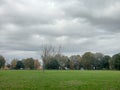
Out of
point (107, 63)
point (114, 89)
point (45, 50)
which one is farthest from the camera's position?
point (107, 63)

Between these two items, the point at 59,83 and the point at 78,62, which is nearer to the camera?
the point at 59,83

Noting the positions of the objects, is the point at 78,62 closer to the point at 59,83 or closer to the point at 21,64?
the point at 21,64

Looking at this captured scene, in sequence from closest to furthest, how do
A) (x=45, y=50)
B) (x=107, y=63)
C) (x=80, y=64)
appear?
(x=45, y=50), (x=107, y=63), (x=80, y=64)

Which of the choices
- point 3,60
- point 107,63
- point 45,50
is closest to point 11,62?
point 3,60

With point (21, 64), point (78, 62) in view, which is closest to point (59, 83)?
point (78, 62)

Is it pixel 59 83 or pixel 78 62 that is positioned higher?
pixel 78 62

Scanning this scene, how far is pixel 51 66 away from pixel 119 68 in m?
36.2

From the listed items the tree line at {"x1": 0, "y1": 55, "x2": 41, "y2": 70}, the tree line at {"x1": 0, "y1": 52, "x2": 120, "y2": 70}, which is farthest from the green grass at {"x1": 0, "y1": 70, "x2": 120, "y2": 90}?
the tree line at {"x1": 0, "y1": 55, "x2": 41, "y2": 70}

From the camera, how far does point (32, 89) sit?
59.0ft

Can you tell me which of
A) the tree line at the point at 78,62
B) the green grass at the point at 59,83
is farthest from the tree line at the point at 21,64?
the green grass at the point at 59,83

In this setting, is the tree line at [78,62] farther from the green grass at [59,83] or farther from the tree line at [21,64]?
the green grass at [59,83]

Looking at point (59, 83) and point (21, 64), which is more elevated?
point (21, 64)

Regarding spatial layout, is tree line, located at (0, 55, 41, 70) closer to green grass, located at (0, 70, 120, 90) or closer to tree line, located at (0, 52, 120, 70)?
tree line, located at (0, 52, 120, 70)

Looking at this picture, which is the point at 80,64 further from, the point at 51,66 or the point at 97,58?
the point at 51,66
